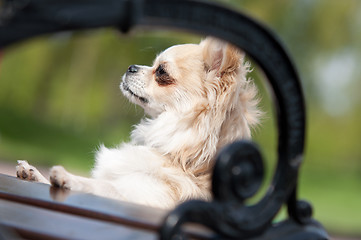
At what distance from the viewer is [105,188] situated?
2.15 metres

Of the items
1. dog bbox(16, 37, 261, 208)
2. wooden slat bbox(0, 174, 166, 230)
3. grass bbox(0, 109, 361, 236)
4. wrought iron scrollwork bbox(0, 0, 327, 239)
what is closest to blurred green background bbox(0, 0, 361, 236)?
grass bbox(0, 109, 361, 236)

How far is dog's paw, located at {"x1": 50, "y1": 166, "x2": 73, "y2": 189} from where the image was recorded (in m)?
1.86

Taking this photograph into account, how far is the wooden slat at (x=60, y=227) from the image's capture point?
3.75 ft

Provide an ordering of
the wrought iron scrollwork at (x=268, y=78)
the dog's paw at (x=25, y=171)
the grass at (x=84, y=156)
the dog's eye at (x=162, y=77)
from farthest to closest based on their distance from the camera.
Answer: the grass at (x=84, y=156), the dog's eye at (x=162, y=77), the dog's paw at (x=25, y=171), the wrought iron scrollwork at (x=268, y=78)

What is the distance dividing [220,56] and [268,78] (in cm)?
139

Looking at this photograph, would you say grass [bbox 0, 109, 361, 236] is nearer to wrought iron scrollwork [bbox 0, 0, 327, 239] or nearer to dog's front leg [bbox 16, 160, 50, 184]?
dog's front leg [bbox 16, 160, 50, 184]

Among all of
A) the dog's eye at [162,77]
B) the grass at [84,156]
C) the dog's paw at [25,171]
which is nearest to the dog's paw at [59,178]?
the dog's paw at [25,171]

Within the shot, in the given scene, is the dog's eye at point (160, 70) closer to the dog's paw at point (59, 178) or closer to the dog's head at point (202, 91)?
the dog's head at point (202, 91)

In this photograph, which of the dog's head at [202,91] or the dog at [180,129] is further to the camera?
the dog's head at [202,91]

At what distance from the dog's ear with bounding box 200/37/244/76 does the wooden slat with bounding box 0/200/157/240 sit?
1.23 m

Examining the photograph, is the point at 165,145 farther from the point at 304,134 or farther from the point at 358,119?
the point at 358,119

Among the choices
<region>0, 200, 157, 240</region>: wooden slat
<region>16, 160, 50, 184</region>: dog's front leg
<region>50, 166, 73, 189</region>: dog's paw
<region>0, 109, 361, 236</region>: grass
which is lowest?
<region>0, 200, 157, 240</region>: wooden slat

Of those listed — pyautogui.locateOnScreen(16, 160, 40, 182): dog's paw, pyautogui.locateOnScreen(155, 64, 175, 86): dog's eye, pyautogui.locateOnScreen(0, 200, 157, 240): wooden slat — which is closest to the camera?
pyautogui.locateOnScreen(0, 200, 157, 240): wooden slat

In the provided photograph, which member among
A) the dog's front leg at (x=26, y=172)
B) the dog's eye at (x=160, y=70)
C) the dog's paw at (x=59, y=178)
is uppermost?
the dog's eye at (x=160, y=70)
